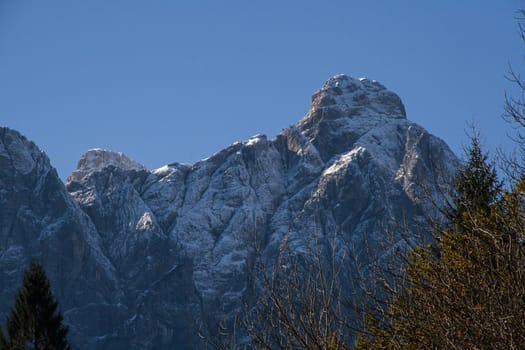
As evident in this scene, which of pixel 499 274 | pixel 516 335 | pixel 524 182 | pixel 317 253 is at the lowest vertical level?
pixel 516 335

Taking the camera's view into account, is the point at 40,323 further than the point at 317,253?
Yes

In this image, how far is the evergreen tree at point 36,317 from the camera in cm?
4084

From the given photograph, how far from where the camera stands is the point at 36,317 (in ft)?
136

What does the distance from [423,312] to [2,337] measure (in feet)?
108

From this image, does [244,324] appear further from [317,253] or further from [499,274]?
[499,274]

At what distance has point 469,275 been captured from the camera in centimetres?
964

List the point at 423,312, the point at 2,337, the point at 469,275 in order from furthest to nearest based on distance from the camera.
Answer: the point at 2,337
the point at 423,312
the point at 469,275

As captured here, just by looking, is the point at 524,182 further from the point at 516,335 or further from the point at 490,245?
the point at 516,335

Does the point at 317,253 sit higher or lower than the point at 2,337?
lower

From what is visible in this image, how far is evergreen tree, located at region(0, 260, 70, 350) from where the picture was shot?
1608 inches

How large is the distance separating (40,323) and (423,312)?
34.3 m

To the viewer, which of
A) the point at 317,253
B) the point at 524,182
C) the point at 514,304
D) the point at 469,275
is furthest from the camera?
the point at 524,182

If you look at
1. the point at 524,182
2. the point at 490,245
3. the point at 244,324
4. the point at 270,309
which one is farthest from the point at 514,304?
the point at 524,182

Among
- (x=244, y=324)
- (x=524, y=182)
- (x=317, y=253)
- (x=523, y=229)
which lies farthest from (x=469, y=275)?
(x=524, y=182)
